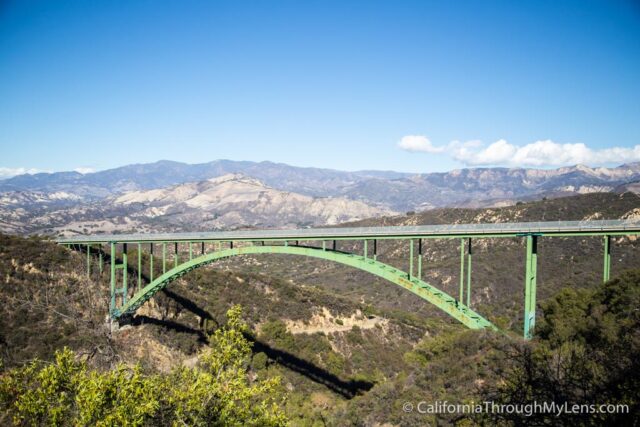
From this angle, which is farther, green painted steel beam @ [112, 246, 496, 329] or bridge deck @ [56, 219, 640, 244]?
green painted steel beam @ [112, 246, 496, 329]

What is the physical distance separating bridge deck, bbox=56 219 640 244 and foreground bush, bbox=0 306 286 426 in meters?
17.3

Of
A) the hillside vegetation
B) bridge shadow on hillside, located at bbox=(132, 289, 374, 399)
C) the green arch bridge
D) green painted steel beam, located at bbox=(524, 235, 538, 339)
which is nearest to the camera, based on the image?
the hillside vegetation

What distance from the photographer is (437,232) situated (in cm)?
2762

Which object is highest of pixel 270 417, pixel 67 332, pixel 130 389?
pixel 130 389

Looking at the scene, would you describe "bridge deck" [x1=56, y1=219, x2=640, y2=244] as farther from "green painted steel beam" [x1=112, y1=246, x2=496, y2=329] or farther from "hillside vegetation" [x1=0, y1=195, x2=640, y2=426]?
"hillside vegetation" [x1=0, y1=195, x2=640, y2=426]

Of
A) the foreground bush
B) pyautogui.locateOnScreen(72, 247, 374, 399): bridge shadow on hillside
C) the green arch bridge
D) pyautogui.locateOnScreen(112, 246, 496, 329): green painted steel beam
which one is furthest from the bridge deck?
the foreground bush

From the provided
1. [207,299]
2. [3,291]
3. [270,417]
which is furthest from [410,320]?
[270,417]

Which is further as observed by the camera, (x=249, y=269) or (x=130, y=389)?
(x=249, y=269)

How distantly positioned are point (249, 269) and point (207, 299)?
41469 millimetres

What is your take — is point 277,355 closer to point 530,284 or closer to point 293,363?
point 293,363

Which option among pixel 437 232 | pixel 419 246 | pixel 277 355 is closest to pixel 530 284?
pixel 419 246

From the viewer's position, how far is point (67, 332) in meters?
34.7

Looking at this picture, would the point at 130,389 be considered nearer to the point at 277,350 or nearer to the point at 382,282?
the point at 277,350

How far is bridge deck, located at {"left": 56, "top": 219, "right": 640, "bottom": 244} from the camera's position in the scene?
927 inches
